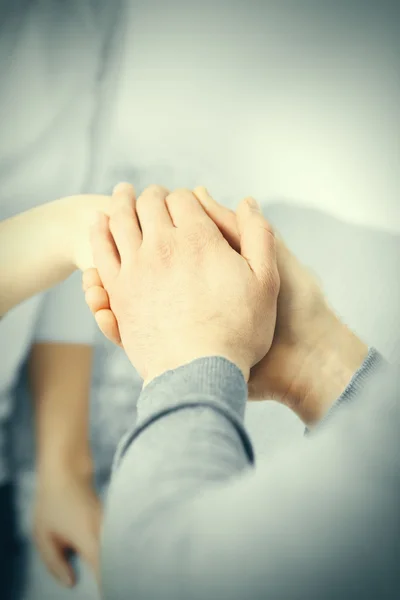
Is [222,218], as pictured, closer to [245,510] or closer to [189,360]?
[189,360]

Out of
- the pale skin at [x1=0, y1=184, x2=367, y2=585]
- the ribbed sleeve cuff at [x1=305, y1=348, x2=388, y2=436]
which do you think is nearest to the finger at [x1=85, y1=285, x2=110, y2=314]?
the pale skin at [x1=0, y1=184, x2=367, y2=585]

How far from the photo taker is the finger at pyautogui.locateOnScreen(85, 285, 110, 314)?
491 millimetres

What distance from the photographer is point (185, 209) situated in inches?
20.4

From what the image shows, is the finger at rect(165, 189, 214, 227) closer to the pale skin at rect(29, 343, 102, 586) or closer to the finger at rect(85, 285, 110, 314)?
the finger at rect(85, 285, 110, 314)

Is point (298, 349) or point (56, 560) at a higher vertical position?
point (298, 349)

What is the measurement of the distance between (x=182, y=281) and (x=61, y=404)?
22 cm

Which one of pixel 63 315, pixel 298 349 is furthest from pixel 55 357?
pixel 298 349

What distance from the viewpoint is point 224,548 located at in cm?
28

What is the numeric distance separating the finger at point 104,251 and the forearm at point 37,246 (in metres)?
0.06

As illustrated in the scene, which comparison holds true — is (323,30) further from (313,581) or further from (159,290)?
(313,581)

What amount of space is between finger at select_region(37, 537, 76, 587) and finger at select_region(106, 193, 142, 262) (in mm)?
256

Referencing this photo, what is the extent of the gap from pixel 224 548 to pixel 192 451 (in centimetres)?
6

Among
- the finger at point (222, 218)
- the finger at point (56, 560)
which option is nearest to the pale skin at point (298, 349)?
the finger at point (222, 218)

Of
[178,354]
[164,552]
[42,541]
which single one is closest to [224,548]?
[164,552]
